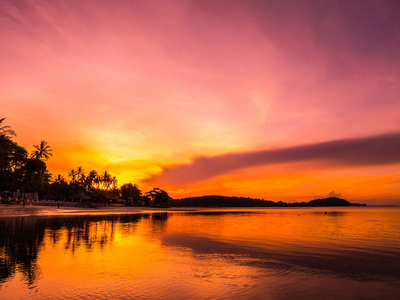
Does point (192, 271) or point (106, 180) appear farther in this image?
point (106, 180)

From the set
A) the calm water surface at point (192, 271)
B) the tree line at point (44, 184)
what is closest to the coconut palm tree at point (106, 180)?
the tree line at point (44, 184)

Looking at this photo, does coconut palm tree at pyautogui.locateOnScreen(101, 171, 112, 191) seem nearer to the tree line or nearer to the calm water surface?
the tree line

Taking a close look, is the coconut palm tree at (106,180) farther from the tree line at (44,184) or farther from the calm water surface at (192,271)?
the calm water surface at (192,271)

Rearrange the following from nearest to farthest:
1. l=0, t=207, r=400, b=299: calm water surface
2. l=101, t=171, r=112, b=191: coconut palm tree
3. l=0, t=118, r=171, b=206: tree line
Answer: l=0, t=207, r=400, b=299: calm water surface, l=0, t=118, r=171, b=206: tree line, l=101, t=171, r=112, b=191: coconut palm tree

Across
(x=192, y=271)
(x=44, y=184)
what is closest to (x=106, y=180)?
(x=44, y=184)

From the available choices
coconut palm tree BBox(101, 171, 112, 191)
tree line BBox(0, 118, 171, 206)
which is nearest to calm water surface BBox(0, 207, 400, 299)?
tree line BBox(0, 118, 171, 206)

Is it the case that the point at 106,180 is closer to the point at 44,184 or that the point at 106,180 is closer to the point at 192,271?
the point at 44,184

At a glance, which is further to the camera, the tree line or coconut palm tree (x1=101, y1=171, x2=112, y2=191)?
coconut palm tree (x1=101, y1=171, x2=112, y2=191)

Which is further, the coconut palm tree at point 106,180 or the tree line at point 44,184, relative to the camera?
the coconut palm tree at point 106,180

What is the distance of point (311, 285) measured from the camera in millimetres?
13156

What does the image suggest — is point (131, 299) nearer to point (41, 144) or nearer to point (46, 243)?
point (46, 243)

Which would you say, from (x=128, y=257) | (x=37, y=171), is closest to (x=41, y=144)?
(x=37, y=171)

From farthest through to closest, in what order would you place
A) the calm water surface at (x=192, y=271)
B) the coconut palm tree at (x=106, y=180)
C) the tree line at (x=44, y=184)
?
the coconut palm tree at (x=106, y=180), the tree line at (x=44, y=184), the calm water surface at (x=192, y=271)

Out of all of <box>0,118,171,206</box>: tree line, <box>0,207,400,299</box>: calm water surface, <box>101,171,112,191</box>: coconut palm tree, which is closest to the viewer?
<box>0,207,400,299</box>: calm water surface
